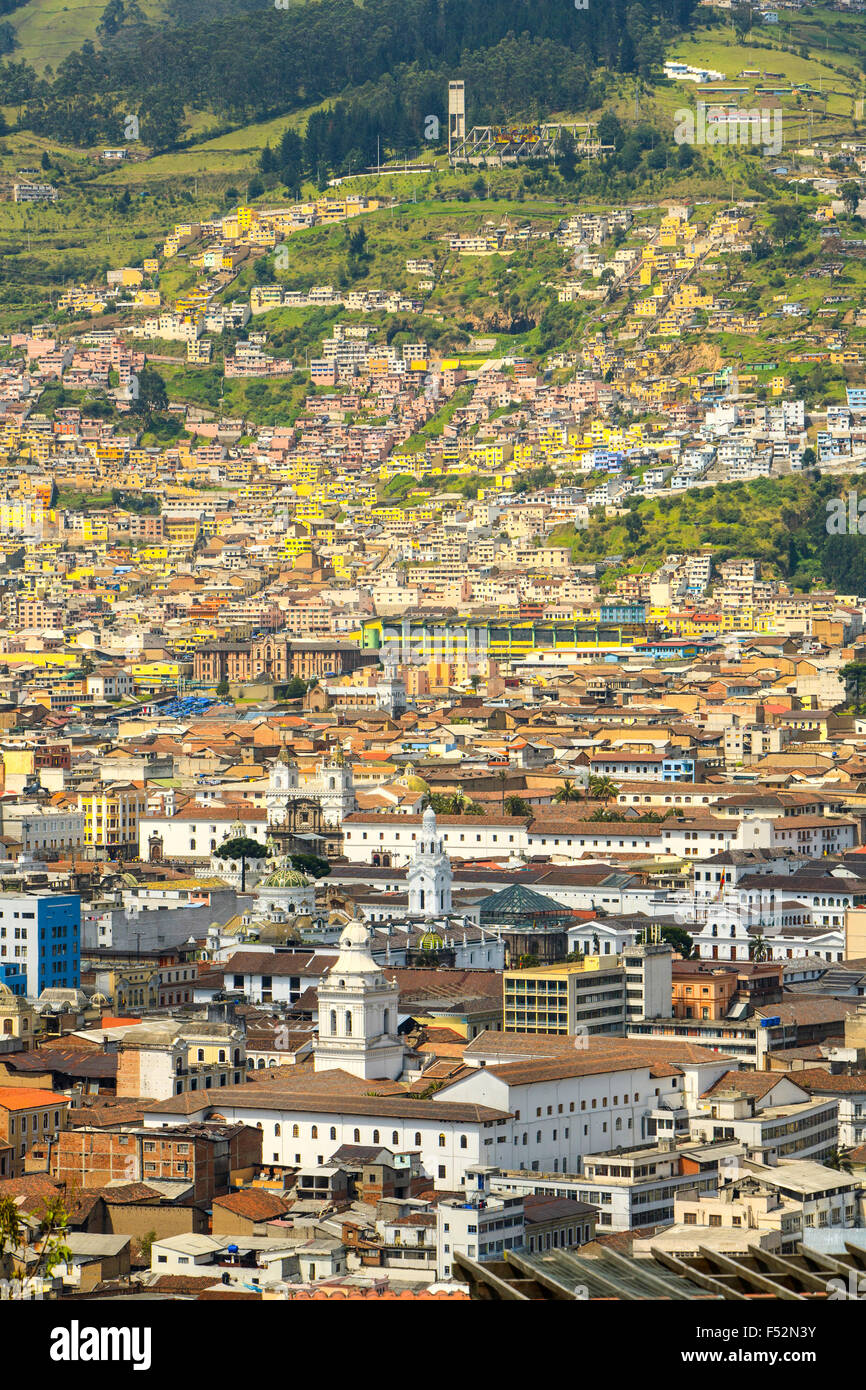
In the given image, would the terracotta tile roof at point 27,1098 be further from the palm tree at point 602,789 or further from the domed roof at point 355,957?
the palm tree at point 602,789

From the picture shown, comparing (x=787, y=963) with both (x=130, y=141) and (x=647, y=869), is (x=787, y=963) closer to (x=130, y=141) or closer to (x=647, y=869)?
(x=647, y=869)

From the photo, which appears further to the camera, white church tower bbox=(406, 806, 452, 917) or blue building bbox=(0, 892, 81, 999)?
white church tower bbox=(406, 806, 452, 917)

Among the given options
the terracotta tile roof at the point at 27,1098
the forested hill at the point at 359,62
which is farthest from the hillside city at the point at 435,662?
the forested hill at the point at 359,62

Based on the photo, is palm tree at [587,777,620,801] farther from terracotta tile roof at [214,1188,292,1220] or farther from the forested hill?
the forested hill

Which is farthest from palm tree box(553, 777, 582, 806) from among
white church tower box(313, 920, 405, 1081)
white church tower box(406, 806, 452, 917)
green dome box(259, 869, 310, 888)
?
white church tower box(313, 920, 405, 1081)

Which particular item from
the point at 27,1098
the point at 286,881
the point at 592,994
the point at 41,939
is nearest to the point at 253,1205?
the point at 27,1098
